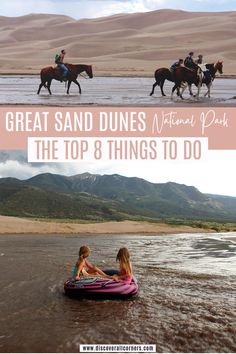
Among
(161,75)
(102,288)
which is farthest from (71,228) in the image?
(102,288)

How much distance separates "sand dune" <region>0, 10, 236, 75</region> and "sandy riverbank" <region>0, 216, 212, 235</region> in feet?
54.3

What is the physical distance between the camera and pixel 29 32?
178 ft

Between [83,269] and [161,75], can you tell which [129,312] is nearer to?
[83,269]

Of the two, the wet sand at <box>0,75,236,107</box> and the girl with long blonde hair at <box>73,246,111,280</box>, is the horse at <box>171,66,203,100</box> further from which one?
the girl with long blonde hair at <box>73,246,111,280</box>

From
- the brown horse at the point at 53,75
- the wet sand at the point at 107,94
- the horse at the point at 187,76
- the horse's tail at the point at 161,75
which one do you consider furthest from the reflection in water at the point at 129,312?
the horse's tail at the point at 161,75

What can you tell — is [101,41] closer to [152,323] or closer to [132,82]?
[132,82]

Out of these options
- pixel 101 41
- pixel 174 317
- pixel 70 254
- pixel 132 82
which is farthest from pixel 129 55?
pixel 174 317

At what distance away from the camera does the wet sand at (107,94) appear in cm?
1786

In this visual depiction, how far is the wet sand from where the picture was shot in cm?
1786

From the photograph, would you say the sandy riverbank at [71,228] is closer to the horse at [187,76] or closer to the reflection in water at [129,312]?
the reflection in water at [129,312]

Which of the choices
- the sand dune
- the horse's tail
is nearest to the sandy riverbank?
the sand dune

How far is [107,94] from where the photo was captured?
64.1ft

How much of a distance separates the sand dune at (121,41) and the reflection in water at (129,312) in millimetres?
14129

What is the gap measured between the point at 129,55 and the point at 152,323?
94.5 feet
